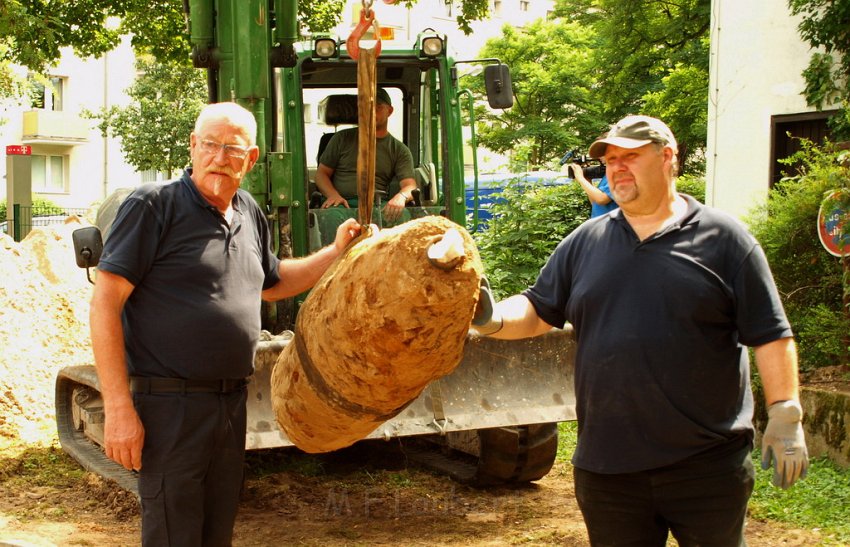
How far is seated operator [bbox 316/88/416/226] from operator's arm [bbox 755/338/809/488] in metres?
3.77

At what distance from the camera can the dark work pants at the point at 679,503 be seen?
2982 mm

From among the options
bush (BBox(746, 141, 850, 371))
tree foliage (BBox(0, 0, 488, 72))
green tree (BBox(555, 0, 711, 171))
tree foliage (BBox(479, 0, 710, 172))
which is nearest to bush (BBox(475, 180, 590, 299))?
tree foliage (BBox(479, 0, 710, 172))

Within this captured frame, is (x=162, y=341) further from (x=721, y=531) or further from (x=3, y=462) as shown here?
(x=3, y=462)

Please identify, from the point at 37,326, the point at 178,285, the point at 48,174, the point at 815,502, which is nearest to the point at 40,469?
the point at 37,326

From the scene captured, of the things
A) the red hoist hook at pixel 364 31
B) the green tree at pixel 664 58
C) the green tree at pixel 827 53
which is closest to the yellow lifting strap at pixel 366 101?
the red hoist hook at pixel 364 31

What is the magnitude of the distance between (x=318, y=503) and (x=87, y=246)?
2.16 metres

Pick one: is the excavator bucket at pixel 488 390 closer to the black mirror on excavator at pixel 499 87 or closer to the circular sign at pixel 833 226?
the black mirror on excavator at pixel 499 87

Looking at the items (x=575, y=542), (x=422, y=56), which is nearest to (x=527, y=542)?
(x=575, y=542)

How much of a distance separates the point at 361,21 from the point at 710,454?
6.01 feet

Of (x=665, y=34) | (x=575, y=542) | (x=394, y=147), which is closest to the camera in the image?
(x=575, y=542)

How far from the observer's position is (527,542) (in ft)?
17.6

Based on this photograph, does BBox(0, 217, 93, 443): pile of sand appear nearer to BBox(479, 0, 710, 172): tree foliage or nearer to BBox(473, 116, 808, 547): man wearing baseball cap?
BBox(479, 0, 710, 172): tree foliage

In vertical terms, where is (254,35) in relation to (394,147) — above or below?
above

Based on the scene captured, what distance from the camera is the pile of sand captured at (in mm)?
8295
